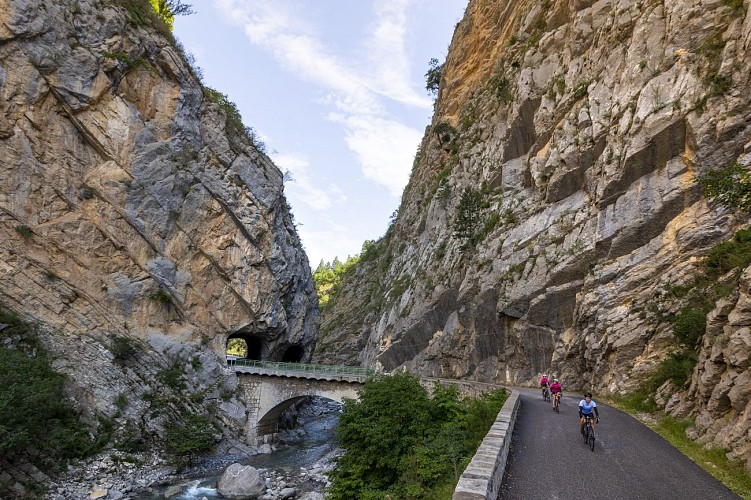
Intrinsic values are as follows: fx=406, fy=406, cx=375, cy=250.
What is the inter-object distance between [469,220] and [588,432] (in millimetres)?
25649

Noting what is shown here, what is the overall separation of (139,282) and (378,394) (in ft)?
65.5

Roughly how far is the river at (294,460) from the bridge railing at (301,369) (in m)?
3.03

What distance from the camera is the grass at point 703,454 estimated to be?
26.4 ft

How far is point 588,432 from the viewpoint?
10609 millimetres

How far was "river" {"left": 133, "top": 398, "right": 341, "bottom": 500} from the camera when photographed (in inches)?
788

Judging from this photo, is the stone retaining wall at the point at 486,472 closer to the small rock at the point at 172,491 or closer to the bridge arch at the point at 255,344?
the small rock at the point at 172,491

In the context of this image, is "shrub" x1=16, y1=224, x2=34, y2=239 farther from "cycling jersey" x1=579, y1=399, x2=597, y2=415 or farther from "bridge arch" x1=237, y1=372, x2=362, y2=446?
"cycling jersey" x1=579, y1=399, x2=597, y2=415

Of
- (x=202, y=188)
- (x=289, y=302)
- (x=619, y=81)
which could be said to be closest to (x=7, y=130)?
(x=202, y=188)

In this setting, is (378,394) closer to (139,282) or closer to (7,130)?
(139,282)

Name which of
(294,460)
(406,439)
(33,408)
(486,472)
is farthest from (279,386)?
(486,472)

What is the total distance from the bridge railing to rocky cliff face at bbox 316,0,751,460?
737cm

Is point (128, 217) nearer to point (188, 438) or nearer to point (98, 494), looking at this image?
point (188, 438)

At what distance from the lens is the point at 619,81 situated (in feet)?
85.7

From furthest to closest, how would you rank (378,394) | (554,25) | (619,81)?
(554,25) → (619,81) → (378,394)
